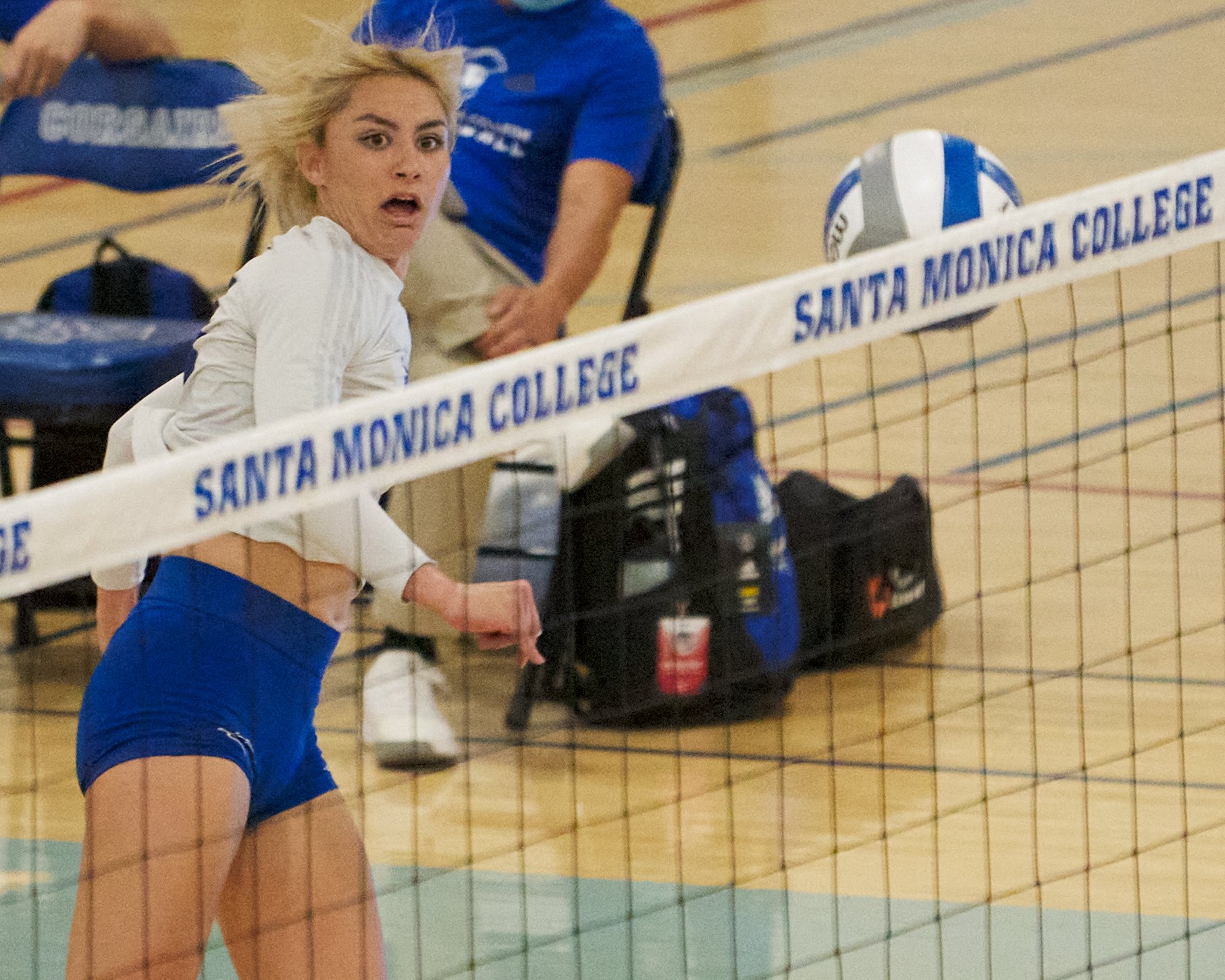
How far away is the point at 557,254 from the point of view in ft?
15.7

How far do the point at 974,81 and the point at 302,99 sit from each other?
7713mm

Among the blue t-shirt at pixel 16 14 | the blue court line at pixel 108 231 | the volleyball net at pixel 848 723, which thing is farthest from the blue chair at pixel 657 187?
the blue court line at pixel 108 231

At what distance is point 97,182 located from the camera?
544 cm

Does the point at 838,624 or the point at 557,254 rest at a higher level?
the point at 557,254

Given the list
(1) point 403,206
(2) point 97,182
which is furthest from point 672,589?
(1) point 403,206

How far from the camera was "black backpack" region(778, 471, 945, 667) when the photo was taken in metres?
4.92

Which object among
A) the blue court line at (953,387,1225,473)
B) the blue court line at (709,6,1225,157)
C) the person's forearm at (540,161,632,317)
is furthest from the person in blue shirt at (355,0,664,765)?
the blue court line at (709,6,1225,157)

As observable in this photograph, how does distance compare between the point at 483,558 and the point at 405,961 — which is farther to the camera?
the point at 483,558

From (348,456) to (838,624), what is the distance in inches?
110

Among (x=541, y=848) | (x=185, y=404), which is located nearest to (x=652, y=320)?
(x=185, y=404)

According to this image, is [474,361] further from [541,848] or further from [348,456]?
[348,456]

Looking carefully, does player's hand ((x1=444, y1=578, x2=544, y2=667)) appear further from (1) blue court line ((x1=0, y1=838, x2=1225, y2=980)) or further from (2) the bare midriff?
(1) blue court line ((x1=0, y1=838, x2=1225, y2=980))

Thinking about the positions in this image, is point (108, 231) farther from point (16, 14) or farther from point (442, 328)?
point (442, 328)

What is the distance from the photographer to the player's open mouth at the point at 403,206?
253 centimetres
